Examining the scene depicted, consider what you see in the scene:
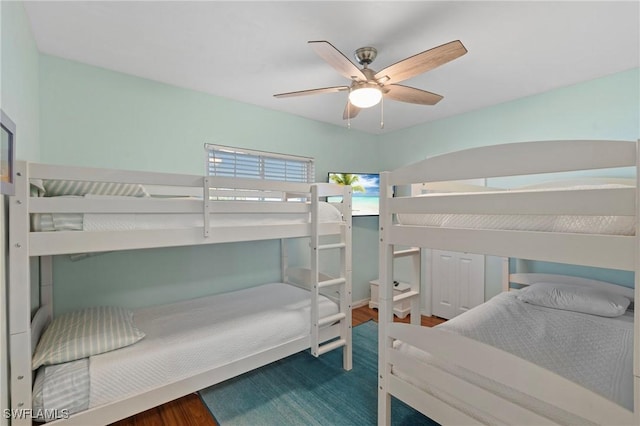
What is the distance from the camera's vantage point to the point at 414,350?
5.04 ft

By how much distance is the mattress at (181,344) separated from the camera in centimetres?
137

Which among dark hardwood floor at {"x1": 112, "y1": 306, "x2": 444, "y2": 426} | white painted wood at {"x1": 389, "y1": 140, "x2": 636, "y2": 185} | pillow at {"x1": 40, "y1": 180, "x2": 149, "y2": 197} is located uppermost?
white painted wood at {"x1": 389, "y1": 140, "x2": 636, "y2": 185}

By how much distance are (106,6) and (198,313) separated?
82.3 inches

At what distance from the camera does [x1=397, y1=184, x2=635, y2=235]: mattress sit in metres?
0.92

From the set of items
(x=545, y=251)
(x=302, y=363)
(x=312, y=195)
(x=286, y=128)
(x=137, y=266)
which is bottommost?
(x=302, y=363)

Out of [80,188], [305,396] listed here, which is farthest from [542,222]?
[80,188]

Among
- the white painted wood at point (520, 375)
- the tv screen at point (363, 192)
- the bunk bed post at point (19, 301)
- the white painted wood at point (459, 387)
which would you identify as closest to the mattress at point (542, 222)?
the white painted wood at point (520, 375)

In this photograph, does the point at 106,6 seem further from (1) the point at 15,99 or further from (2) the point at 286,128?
(2) the point at 286,128

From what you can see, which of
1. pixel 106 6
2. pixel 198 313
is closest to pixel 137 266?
pixel 198 313

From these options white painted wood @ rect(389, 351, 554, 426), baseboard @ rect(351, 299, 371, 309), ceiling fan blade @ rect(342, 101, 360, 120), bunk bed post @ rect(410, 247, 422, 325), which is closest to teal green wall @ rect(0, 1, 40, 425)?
white painted wood @ rect(389, 351, 554, 426)

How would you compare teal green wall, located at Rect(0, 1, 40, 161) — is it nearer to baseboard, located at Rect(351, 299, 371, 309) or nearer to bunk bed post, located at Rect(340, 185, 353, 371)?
bunk bed post, located at Rect(340, 185, 353, 371)

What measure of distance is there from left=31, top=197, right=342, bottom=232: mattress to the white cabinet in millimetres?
2322

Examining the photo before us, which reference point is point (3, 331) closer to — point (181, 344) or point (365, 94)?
point (181, 344)

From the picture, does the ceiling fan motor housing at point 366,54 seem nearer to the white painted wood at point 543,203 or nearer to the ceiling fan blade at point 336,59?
the ceiling fan blade at point 336,59
